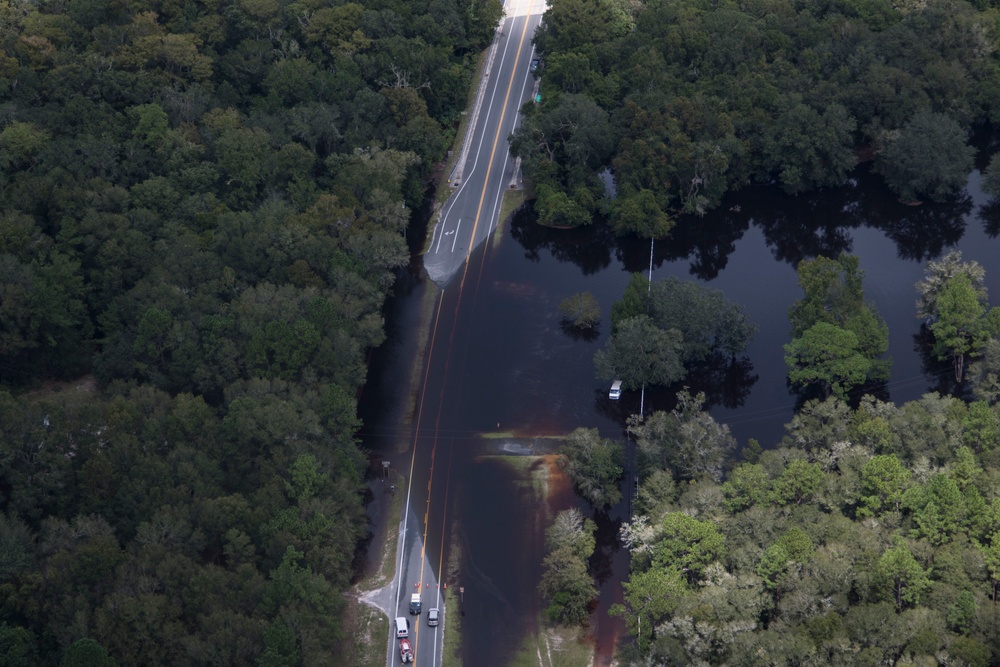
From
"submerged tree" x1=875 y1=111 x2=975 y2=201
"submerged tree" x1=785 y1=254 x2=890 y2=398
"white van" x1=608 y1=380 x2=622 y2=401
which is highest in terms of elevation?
"submerged tree" x1=875 y1=111 x2=975 y2=201

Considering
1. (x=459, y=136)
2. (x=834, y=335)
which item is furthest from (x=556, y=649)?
(x=459, y=136)

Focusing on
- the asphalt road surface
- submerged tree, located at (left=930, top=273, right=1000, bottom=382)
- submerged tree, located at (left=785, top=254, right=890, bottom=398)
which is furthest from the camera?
the asphalt road surface

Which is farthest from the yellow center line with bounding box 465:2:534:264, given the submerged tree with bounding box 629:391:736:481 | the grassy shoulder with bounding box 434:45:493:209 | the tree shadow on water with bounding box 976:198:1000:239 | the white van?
the tree shadow on water with bounding box 976:198:1000:239

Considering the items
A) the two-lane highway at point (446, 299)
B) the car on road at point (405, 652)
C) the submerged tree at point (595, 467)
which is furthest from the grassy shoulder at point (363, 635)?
the submerged tree at point (595, 467)

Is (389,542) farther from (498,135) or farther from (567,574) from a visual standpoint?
(498,135)

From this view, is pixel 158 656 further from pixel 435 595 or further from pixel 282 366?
pixel 282 366

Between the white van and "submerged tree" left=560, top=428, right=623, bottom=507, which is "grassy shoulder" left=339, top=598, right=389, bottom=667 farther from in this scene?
the white van
